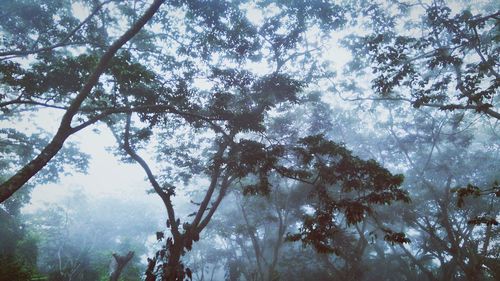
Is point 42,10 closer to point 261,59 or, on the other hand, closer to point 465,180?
point 261,59

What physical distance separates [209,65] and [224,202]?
2184 cm

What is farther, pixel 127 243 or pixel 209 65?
pixel 127 243

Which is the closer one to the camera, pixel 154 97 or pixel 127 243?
pixel 154 97

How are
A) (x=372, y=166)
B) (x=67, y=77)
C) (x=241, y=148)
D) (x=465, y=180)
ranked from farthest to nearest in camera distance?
(x=465, y=180)
(x=67, y=77)
(x=241, y=148)
(x=372, y=166)

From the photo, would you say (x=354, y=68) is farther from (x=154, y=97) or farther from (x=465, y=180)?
(x=465, y=180)

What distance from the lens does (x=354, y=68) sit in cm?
1752

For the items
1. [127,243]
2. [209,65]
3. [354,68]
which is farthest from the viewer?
[127,243]

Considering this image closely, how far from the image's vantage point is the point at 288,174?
8.45 meters

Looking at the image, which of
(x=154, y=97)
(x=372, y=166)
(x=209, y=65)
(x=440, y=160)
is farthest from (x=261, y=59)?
(x=440, y=160)

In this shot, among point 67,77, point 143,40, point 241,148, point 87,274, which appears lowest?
point 87,274

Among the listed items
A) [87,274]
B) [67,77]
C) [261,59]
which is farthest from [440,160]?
[87,274]

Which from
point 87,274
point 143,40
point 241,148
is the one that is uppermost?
point 143,40

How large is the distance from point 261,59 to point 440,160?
618 inches

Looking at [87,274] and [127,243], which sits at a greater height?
[127,243]
